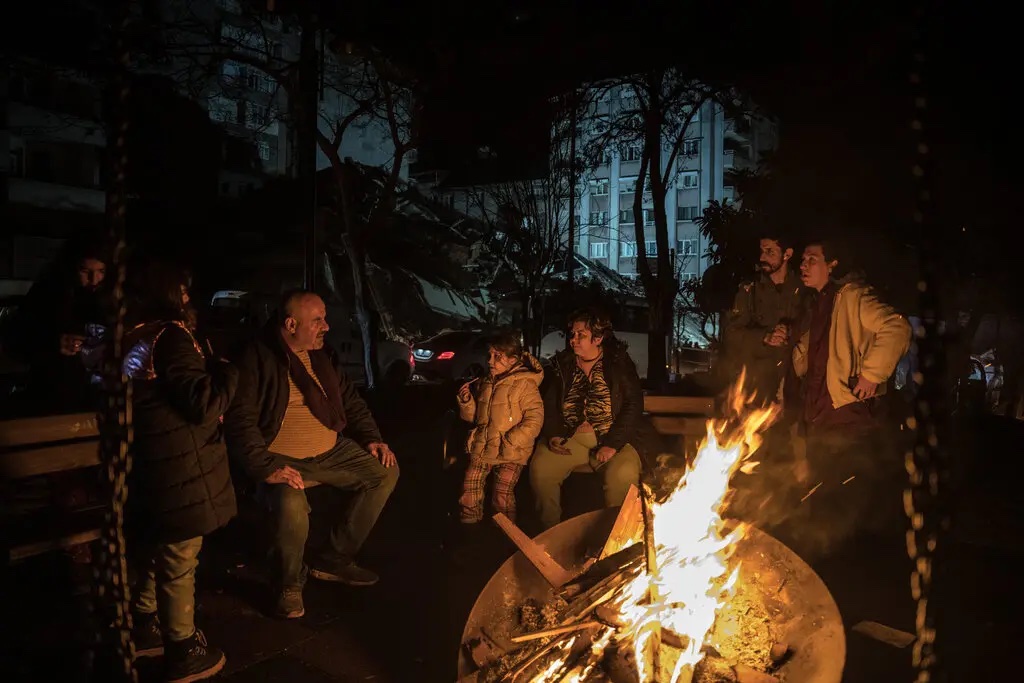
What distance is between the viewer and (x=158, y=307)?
3643mm

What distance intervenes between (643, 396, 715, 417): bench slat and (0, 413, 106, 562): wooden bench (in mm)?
4351

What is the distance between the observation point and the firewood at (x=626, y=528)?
3650 mm

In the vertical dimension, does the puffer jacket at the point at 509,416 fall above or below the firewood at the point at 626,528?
above

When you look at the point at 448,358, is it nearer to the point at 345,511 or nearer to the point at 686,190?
the point at 345,511

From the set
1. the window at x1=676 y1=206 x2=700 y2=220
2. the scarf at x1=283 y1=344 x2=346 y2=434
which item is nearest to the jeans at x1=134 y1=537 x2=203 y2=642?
the scarf at x1=283 y1=344 x2=346 y2=434

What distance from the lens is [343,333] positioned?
19.1 m

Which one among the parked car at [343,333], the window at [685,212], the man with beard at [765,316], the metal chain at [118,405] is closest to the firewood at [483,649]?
the metal chain at [118,405]

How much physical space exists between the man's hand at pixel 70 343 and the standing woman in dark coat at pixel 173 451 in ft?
4.82

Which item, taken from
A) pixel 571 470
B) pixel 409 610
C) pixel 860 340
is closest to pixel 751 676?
pixel 409 610

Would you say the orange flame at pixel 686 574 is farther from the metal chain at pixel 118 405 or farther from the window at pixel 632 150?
the window at pixel 632 150

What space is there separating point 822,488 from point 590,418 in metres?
1.70

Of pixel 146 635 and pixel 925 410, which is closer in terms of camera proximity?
pixel 925 410

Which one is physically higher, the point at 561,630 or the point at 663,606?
the point at 663,606

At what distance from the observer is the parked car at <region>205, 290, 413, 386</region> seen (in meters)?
16.0
